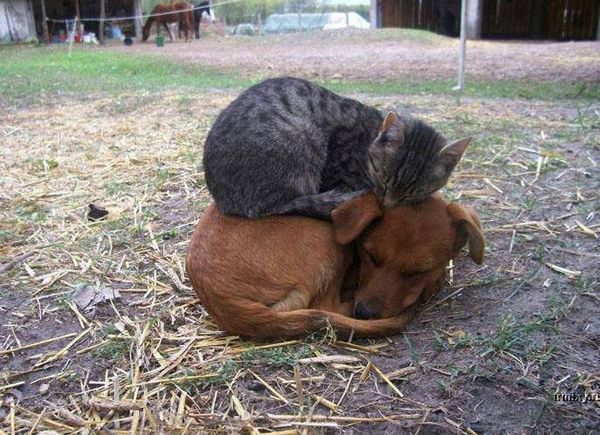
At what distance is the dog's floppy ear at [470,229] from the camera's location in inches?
124

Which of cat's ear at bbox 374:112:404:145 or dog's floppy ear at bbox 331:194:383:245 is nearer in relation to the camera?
dog's floppy ear at bbox 331:194:383:245

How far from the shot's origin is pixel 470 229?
3.14m

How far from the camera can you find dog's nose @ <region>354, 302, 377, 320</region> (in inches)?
122

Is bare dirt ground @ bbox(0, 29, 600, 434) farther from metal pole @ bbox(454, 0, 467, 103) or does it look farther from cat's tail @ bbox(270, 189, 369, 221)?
metal pole @ bbox(454, 0, 467, 103)

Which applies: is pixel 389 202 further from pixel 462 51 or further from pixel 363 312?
pixel 462 51

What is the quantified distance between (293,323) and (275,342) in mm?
149

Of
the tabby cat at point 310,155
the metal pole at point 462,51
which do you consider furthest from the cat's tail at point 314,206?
the metal pole at point 462,51

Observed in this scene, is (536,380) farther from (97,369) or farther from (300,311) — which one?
(97,369)

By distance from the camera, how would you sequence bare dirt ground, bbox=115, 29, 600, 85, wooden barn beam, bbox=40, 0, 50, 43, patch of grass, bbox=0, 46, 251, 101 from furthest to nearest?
wooden barn beam, bbox=40, 0, 50, 43, bare dirt ground, bbox=115, 29, 600, 85, patch of grass, bbox=0, 46, 251, 101

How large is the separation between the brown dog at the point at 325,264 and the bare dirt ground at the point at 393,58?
9.16 meters

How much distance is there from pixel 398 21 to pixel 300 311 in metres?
27.4

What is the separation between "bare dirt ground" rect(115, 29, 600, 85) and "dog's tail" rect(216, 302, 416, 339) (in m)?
9.65

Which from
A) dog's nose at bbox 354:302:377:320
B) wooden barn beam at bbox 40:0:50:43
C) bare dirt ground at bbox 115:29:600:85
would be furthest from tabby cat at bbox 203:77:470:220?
wooden barn beam at bbox 40:0:50:43

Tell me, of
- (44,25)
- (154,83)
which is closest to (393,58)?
(154,83)
